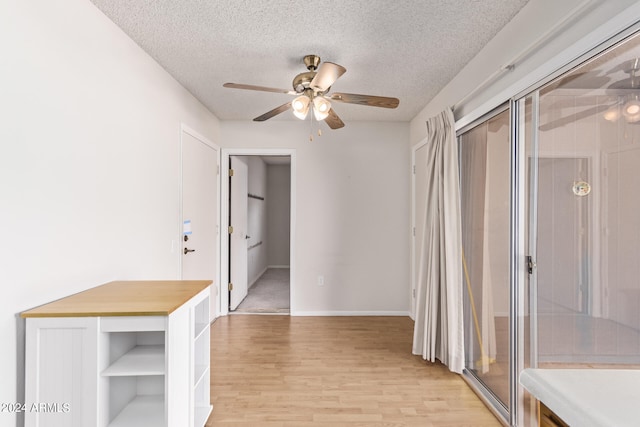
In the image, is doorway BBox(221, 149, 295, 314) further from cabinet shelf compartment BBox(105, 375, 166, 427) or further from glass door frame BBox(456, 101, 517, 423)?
cabinet shelf compartment BBox(105, 375, 166, 427)

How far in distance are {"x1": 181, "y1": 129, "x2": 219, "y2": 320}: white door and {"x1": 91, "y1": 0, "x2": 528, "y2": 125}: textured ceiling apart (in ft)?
2.23

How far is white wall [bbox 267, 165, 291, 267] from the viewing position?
7.40m

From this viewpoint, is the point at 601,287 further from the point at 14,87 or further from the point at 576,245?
the point at 14,87

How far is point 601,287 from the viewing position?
137 centimetres

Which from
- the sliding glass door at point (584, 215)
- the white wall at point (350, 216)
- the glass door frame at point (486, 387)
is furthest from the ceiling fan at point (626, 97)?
the white wall at point (350, 216)

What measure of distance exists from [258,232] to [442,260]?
169 inches

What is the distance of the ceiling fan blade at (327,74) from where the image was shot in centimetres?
182

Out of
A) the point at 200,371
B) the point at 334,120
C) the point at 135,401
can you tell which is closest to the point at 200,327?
the point at 200,371

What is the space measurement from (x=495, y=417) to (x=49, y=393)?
94.3 inches

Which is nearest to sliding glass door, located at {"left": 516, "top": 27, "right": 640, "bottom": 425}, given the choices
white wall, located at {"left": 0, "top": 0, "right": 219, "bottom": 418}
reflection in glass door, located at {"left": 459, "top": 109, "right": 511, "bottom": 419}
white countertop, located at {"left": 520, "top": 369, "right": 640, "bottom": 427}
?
reflection in glass door, located at {"left": 459, "top": 109, "right": 511, "bottom": 419}

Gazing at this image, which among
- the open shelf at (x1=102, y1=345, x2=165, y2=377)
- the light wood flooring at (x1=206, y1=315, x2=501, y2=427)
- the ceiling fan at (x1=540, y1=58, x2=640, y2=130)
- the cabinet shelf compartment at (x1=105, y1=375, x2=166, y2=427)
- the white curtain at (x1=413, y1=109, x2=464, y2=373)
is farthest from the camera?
the white curtain at (x1=413, y1=109, x2=464, y2=373)

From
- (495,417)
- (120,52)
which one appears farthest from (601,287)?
(120,52)

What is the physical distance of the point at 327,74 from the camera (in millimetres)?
1884

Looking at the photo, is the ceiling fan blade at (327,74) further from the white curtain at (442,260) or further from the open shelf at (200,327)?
the open shelf at (200,327)
